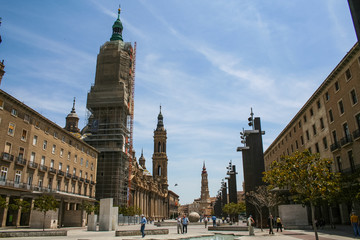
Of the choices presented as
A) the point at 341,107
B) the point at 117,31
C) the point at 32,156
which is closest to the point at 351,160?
the point at 341,107

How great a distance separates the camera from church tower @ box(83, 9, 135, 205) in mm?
Result: 61719

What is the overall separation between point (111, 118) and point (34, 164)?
30902 mm

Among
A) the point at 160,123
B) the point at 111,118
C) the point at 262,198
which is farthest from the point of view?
the point at 160,123

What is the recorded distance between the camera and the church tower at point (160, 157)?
424 ft

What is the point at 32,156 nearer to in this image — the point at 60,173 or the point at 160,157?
the point at 60,173

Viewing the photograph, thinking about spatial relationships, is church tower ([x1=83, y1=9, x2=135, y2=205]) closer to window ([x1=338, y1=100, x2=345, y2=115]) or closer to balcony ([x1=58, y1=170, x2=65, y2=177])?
balcony ([x1=58, y1=170, x2=65, y2=177])

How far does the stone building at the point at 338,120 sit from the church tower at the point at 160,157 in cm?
9250

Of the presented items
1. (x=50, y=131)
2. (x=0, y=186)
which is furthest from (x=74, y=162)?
(x=0, y=186)

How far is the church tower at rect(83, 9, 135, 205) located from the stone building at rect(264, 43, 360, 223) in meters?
39.2

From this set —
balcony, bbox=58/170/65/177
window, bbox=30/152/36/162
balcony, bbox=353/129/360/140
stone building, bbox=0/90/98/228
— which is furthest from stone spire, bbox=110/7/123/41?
balcony, bbox=353/129/360/140

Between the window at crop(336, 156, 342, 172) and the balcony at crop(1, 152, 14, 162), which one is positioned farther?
the window at crop(336, 156, 342, 172)

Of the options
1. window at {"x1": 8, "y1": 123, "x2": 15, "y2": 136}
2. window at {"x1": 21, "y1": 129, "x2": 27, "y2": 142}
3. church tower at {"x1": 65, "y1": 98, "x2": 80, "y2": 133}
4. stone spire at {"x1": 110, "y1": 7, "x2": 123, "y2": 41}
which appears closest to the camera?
window at {"x1": 8, "y1": 123, "x2": 15, "y2": 136}

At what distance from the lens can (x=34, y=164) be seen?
36.2 meters

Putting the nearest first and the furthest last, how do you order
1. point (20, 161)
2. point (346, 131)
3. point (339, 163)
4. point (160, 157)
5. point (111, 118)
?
point (346, 131)
point (339, 163)
point (20, 161)
point (111, 118)
point (160, 157)
